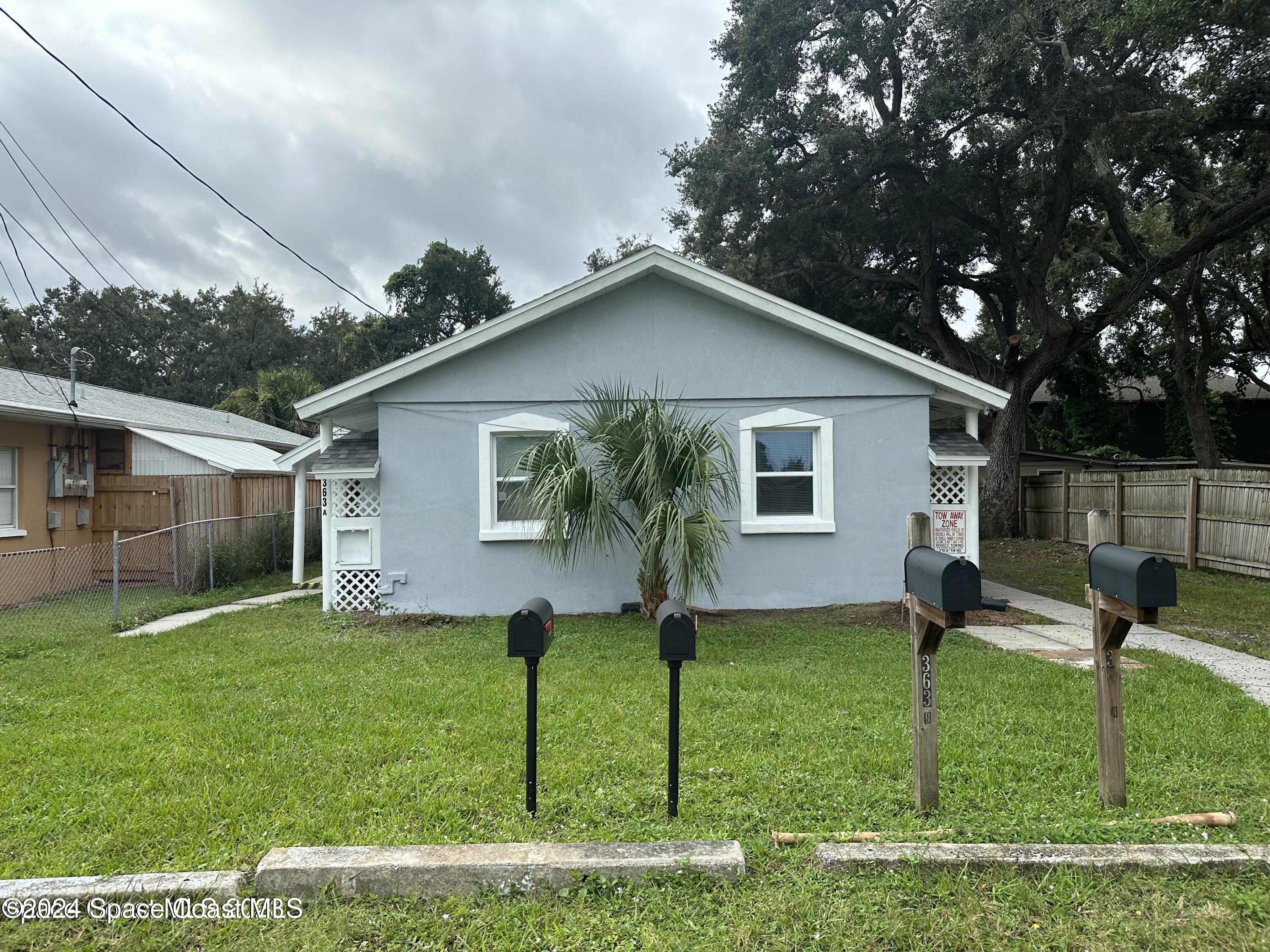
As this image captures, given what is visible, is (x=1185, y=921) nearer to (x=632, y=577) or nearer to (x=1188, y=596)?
(x=632, y=577)

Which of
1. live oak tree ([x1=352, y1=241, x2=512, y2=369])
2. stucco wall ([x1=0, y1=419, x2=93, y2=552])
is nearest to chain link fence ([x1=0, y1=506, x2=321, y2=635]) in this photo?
stucco wall ([x1=0, y1=419, x2=93, y2=552])

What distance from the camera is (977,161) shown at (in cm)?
1598

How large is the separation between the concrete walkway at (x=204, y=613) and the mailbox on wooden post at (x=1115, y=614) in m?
8.65

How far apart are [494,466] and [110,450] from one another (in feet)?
28.9

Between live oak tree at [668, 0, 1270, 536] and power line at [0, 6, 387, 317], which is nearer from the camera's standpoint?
power line at [0, 6, 387, 317]

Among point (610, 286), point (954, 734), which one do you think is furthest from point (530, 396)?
point (954, 734)

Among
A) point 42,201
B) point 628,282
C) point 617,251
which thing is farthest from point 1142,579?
point 617,251

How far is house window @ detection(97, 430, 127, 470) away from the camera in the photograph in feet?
43.0

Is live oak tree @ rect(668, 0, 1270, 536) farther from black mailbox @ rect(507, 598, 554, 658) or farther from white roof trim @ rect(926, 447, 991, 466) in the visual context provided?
black mailbox @ rect(507, 598, 554, 658)

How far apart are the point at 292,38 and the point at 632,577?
9.13 metres

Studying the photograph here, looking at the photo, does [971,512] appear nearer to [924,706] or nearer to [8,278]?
[924,706]

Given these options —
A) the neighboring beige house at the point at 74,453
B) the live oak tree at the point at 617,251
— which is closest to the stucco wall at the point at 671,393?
the neighboring beige house at the point at 74,453

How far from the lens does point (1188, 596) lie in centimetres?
998

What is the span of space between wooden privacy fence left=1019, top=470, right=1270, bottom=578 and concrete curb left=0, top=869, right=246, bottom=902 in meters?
12.5
